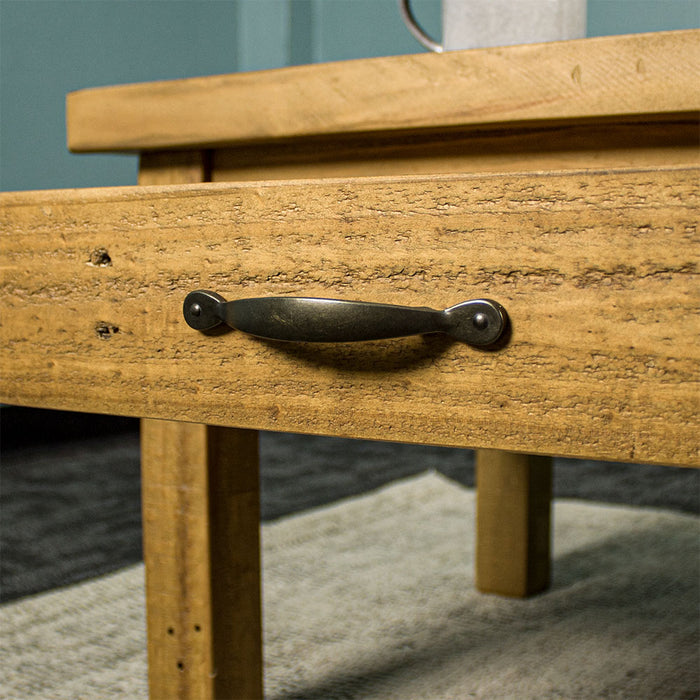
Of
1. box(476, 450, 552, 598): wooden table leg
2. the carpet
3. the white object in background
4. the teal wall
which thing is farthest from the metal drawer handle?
the teal wall

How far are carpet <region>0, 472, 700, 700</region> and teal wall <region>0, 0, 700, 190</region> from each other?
120cm

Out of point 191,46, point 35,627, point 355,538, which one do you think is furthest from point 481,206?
point 191,46

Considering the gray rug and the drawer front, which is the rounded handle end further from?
the gray rug

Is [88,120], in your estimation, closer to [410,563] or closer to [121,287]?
[121,287]

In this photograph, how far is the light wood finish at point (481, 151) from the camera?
1.31ft

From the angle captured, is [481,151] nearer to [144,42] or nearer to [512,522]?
[512,522]

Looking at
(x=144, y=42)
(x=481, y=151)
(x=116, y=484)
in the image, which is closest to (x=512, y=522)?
(x=481, y=151)

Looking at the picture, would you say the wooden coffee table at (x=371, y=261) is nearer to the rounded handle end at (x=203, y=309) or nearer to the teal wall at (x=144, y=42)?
the rounded handle end at (x=203, y=309)

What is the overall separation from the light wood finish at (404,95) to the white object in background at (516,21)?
0.10 m

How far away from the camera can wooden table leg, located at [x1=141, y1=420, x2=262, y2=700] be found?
0.54m

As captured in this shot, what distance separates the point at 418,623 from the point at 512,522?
0.15 m

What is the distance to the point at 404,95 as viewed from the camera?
0.43 meters

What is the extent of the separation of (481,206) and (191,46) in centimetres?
219

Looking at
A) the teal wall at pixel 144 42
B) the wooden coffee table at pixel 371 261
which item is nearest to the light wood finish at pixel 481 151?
the wooden coffee table at pixel 371 261
